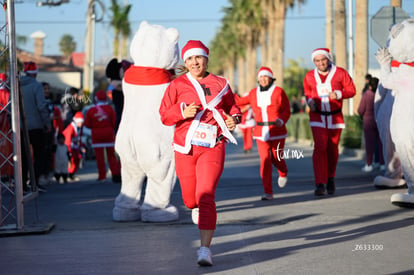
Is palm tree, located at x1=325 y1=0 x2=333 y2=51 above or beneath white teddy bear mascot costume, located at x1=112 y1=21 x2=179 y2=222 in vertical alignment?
above

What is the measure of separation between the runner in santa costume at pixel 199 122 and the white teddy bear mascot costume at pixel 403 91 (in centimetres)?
353

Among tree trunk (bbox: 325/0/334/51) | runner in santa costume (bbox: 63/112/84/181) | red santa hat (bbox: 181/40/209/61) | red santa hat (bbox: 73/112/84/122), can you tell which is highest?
tree trunk (bbox: 325/0/334/51)

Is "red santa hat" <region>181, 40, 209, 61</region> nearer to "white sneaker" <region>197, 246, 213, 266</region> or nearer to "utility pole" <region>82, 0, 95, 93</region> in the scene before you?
"white sneaker" <region>197, 246, 213, 266</region>

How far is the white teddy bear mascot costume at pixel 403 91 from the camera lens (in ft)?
34.0

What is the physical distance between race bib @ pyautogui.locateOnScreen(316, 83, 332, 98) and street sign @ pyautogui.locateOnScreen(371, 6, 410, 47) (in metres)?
5.46

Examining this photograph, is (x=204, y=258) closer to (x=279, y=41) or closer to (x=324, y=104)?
(x=324, y=104)

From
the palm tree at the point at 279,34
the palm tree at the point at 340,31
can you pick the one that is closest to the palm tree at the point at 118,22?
the palm tree at the point at 279,34

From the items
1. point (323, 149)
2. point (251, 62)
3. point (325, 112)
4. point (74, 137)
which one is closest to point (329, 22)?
point (74, 137)

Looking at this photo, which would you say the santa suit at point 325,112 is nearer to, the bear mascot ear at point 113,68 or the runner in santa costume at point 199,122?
the bear mascot ear at point 113,68

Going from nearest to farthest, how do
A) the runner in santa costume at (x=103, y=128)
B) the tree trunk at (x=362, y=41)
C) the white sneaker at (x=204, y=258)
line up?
the white sneaker at (x=204, y=258) → the runner in santa costume at (x=103, y=128) → the tree trunk at (x=362, y=41)

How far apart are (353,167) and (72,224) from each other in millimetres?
10372

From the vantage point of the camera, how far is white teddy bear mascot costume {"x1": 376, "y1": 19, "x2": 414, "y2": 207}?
408 inches

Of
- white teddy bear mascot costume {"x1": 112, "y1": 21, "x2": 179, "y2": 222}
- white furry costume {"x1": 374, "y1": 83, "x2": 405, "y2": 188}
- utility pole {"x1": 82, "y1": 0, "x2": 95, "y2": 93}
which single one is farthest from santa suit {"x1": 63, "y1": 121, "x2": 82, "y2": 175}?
utility pole {"x1": 82, "y1": 0, "x2": 95, "y2": 93}

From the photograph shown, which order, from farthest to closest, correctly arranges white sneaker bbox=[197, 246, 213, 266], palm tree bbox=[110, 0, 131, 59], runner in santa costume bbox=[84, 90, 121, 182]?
1. palm tree bbox=[110, 0, 131, 59]
2. runner in santa costume bbox=[84, 90, 121, 182]
3. white sneaker bbox=[197, 246, 213, 266]
